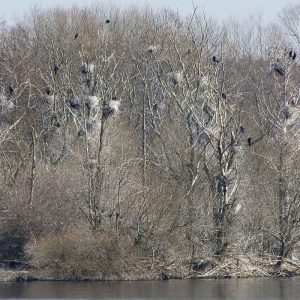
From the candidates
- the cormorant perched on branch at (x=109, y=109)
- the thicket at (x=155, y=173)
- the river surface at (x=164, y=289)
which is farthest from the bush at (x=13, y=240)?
the cormorant perched on branch at (x=109, y=109)

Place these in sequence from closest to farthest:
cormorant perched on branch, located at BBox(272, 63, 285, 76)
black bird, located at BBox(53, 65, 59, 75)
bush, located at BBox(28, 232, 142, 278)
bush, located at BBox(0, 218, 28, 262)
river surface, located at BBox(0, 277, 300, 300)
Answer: river surface, located at BBox(0, 277, 300, 300), bush, located at BBox(28, 232, 142, 278), bush, located at BBox(0, 218, 28, 262), cormorant perched on branch, located at BBox(272, 63, 285, 76), black bird, located at BBox(53, 65, 59, 75)

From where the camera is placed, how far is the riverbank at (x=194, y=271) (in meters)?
34.6

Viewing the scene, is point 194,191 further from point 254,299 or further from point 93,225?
point 254,299

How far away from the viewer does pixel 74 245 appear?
34.7 meters

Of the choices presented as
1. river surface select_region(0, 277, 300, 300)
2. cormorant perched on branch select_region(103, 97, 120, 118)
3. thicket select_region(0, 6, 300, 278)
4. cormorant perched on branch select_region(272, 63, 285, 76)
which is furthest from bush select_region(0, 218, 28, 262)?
cormorant perched on branch select_region(272, 63, 285, 76)

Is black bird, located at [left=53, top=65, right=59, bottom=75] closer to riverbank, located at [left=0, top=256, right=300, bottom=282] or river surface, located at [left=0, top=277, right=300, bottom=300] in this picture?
riverbank, located at [left=0, top=256, right=300, bottom=282]

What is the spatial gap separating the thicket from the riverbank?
0.16 meters

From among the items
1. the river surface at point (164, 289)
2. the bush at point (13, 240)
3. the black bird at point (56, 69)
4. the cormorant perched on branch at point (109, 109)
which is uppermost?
the black bird at point (56, 69)

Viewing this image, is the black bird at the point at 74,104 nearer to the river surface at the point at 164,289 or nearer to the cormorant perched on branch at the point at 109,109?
the cormorant perched on branch at the point at 109,109

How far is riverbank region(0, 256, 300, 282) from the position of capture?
3459cm

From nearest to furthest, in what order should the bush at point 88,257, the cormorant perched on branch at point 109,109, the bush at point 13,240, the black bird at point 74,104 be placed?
1. the bush at point 88,257
2. the bush at point 13,240
3. the cormorant perched on branch at point 109,109
4. the black bird at point 74,104

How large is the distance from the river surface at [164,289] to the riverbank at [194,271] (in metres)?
0.69

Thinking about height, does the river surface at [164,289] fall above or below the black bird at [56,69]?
below

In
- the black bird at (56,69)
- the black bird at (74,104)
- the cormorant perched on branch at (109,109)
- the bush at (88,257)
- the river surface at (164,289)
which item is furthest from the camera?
the black bird at (56,69)
